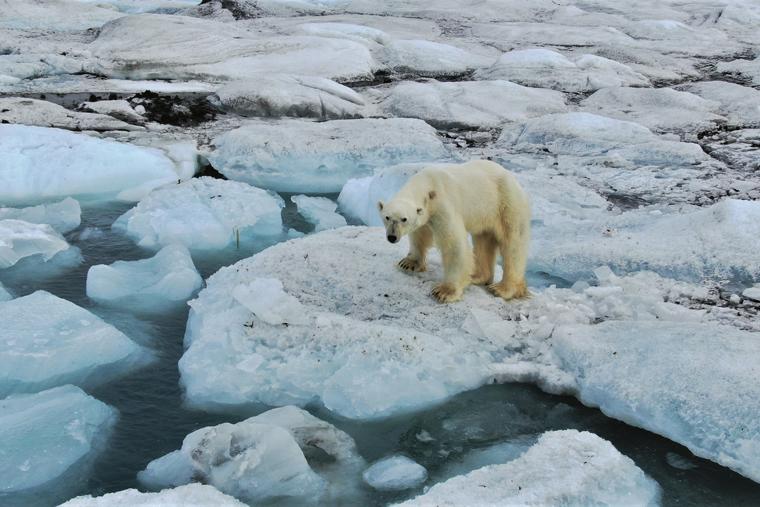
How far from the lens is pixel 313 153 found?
352 inches

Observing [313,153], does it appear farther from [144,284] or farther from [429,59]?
[429,59]

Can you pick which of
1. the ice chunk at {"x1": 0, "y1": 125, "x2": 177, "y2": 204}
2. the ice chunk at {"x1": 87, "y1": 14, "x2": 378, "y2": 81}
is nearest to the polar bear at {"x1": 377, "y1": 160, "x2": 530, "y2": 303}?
the ice chunk at {"x1": 0, "y1": 125, "x2": 177, "y2": 204}

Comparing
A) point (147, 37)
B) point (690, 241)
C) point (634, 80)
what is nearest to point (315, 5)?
point (147, 37)

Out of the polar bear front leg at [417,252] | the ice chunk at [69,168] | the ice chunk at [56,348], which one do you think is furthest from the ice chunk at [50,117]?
the polar bear front leg at [417,252]

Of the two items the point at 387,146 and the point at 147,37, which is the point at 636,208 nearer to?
the point at 387,146

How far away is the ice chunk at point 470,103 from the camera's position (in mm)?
11484

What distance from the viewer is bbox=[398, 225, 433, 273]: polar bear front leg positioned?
5055mm

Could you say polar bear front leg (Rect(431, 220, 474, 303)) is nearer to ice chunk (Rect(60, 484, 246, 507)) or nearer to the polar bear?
the polar bear

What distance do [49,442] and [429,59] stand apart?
13990 millimetres

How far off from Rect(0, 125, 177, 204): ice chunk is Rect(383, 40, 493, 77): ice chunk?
8.83m

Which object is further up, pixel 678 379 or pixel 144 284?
pixel 678 379

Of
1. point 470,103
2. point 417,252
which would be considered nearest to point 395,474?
point 417,252

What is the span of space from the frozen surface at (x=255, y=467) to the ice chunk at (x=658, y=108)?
9109 mm

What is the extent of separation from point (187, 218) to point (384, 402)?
11.6ft
